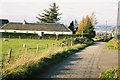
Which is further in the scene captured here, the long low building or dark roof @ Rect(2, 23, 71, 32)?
dark roof @ Rect(2, 23, 71, 32)

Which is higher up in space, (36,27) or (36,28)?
(36,27)

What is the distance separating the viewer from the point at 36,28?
8294 centimetres

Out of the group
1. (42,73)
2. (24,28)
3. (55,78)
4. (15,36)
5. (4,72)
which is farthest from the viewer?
(24,28)

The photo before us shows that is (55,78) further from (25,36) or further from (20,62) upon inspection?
(25,36)

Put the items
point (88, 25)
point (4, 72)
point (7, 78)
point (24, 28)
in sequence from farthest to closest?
1. point (24, 28)
2. point (88, 25)
3. point (4, 72)
4. point (7, 78)

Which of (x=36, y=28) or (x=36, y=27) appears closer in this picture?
(x=36, y=28)

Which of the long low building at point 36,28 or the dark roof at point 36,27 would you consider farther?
the dark roof at point 36,27

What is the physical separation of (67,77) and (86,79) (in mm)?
759

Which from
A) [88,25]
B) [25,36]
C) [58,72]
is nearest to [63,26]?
[88,25]

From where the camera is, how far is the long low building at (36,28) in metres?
82.3

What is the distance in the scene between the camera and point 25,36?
6556 cm

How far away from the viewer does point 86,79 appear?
11.2 m

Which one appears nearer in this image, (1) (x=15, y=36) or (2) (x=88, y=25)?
(1) (x=15, y=36)

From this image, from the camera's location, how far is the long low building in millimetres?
82312
